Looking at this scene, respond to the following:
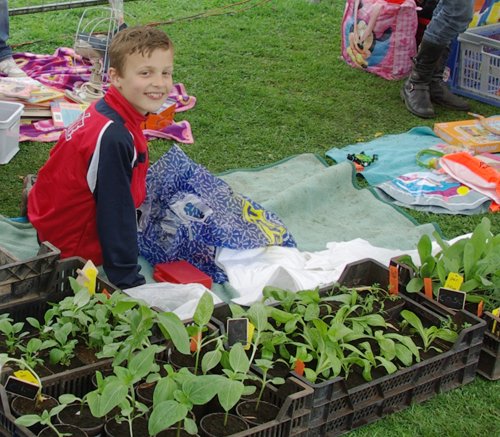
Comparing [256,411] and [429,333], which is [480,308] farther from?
[256,411]

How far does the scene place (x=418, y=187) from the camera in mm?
4887

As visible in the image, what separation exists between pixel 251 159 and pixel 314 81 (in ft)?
4.93

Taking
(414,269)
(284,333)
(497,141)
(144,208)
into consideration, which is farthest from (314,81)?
(284,333)

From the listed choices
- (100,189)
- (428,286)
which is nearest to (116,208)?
(100,189)

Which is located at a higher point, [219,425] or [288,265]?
[219,425]

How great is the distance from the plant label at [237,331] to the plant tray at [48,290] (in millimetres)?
531

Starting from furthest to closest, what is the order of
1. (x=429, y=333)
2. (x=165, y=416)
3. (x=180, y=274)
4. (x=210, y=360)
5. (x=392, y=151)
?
(x=392, y=151) < (x=180, y=274) < (x=429, y=333) < (x=210, y=360) < (x=165, y=416)

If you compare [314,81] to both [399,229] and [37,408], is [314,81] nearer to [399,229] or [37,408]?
[399,229]

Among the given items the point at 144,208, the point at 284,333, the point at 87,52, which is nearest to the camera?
the point at 284,333

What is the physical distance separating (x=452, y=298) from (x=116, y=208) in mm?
1278

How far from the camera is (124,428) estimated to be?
8.18 ft

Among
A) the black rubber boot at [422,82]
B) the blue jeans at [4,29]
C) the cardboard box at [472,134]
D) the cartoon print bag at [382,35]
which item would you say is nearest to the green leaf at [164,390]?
the cardboard box at [472,134]

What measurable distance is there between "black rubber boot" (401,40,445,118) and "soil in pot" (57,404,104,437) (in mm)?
3946

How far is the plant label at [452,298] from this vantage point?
3311 millimetres
